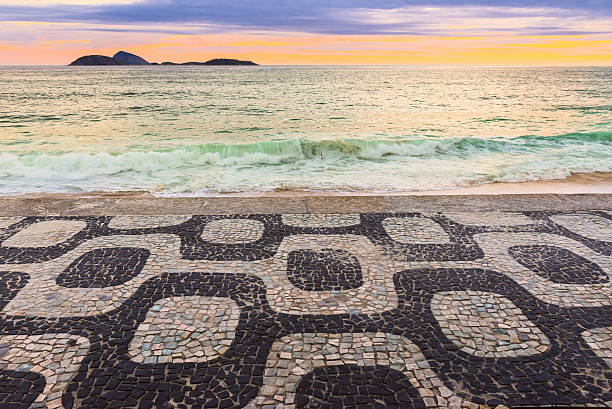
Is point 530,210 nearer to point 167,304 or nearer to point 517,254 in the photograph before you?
point 517,254

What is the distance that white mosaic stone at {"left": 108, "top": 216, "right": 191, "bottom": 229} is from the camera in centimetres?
515

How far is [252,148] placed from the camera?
13.1 metres

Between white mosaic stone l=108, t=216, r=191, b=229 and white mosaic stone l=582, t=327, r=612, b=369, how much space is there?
4.19m

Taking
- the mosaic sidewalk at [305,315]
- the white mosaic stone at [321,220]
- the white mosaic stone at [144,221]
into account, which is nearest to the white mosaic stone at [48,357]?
the mosaic sidewalk at [305,315]

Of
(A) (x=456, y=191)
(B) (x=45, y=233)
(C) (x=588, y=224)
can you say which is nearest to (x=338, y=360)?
(B) (x=45, y=233)

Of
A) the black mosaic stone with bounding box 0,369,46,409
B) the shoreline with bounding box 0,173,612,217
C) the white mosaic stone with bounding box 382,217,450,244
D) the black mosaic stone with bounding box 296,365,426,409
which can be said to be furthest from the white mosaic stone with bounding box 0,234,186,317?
the white mosaic stone with bounding box 382,217,450,244

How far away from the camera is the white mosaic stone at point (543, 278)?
137 inches

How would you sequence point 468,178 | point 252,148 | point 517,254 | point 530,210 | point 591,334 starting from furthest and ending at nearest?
point 252,148 → point 468,178 → point 530,210 → point 517,254 → point 591,334

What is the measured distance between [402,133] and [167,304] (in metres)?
14.2

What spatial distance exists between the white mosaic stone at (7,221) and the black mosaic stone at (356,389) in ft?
14.4

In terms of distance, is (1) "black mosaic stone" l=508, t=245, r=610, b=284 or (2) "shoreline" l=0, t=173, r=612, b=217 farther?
(2) "shoreline" l=0, t=173, r=612, b=217

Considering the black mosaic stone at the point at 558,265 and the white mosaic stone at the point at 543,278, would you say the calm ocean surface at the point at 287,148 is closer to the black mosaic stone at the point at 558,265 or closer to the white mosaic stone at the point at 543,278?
the white mosaic stone at the point at 543,278

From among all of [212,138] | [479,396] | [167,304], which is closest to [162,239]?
[167,304]

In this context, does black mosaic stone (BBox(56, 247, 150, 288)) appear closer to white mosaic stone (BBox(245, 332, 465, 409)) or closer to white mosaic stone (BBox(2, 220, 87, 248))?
white mosaic stone (BBox(2, 220, 87, 248))
